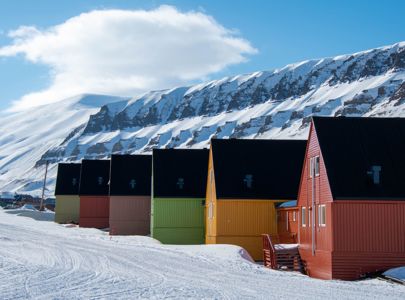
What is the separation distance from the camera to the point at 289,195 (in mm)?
39406

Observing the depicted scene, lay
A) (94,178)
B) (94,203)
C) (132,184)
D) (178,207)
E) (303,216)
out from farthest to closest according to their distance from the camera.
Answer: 1. (94,178)
2. (94,203)
3. (132,184)
4. (178,207)
5. (303,216)

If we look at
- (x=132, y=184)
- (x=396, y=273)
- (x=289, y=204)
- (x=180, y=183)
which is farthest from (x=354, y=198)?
(x=132, y=184)

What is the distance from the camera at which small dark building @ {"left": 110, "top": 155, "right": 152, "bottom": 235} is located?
54688mm

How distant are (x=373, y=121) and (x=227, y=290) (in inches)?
604

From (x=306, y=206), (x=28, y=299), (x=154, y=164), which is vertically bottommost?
(x=28, y=299)

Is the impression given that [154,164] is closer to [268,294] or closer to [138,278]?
[138,278]

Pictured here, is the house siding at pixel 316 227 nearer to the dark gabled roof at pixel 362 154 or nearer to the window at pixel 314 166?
the window at pixel 314 166

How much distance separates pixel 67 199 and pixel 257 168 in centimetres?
3686

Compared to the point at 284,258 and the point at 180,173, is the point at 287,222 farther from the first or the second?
the point at 180,173

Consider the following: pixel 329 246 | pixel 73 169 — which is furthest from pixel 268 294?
pixel 73 169

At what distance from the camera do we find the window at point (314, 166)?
30966 mm

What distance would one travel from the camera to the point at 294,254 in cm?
3297

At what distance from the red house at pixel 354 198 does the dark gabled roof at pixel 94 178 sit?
35.8m

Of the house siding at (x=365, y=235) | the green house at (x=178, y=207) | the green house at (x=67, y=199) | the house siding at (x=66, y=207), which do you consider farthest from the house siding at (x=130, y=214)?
the house siding at (x=365, y=235)
